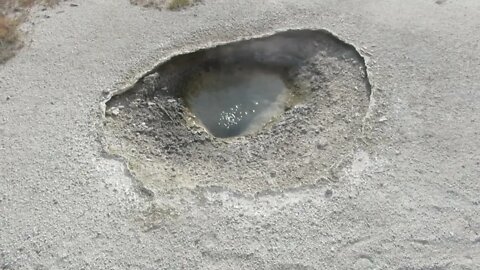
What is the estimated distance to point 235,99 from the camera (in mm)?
14055

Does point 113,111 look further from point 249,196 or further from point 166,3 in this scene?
point 166,3

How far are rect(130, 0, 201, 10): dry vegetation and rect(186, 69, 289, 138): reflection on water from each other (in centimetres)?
272

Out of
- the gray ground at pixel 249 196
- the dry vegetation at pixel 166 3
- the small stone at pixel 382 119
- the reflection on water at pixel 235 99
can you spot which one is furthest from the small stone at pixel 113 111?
the small stone at pixel 382 119

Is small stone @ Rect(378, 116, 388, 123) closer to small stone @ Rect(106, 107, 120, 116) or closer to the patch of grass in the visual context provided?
small stone @ Rect(106, 107, 120, 116)

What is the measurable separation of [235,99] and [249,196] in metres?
4.02

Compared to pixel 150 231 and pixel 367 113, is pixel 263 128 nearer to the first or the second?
pixel 367 113

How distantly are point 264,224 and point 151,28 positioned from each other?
7.64 metres

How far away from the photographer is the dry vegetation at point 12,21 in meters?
14.5

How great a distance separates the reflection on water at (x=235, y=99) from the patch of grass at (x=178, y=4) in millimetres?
2680

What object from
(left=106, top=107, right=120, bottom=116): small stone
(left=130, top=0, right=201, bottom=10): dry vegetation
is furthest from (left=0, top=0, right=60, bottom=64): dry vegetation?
(left=106, top=107, right=120, bottom=116): small stone

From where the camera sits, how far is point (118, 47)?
14.3 metres

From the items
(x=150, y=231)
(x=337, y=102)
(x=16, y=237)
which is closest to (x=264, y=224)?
(x=150, y=231)

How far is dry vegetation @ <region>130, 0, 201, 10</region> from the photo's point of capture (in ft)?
Result: 50.7

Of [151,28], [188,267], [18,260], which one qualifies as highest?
[151,28]
